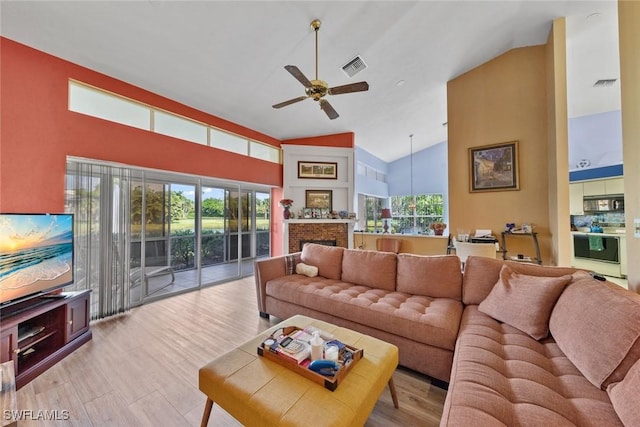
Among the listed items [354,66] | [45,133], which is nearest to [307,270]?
[354,66]

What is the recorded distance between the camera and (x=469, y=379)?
123 cm

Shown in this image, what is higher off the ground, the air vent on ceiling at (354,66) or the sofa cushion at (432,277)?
the air vent on ceiling at (354,66)

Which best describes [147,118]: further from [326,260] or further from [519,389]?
[519,389]

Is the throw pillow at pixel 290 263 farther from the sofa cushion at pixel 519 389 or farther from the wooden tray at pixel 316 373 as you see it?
the sofa cushion at pixel 519 389

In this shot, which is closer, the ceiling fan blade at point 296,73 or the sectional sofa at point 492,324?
the sectional sofa at point 492,324

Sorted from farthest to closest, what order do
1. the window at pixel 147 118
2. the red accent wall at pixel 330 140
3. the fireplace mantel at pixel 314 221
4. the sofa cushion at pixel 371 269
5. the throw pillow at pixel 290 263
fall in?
the red accent wall at pixel 330 140 → the fireplace mantel at pixel 314 221 → the throw pillow at pixel 290 263 → the window at pixel 147 118 → the sofa cushion at pixel 371 269

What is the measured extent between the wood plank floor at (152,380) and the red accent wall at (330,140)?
168 inches

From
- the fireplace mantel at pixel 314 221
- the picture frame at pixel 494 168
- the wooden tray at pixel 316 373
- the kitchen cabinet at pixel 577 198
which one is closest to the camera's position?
the wooden tray at pixel 316 373

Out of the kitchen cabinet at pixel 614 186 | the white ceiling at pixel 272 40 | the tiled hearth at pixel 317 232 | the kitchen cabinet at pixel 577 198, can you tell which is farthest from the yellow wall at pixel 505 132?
the kitchen cabinet at pixel 577 198

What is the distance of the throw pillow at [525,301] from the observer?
1648mm

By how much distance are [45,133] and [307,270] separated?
339cm

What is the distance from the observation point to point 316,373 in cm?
131

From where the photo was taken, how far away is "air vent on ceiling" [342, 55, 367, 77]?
3.37 metres

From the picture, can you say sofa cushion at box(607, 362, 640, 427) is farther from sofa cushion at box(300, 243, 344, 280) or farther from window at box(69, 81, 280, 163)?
window at box(69, 81, 280, 163)
